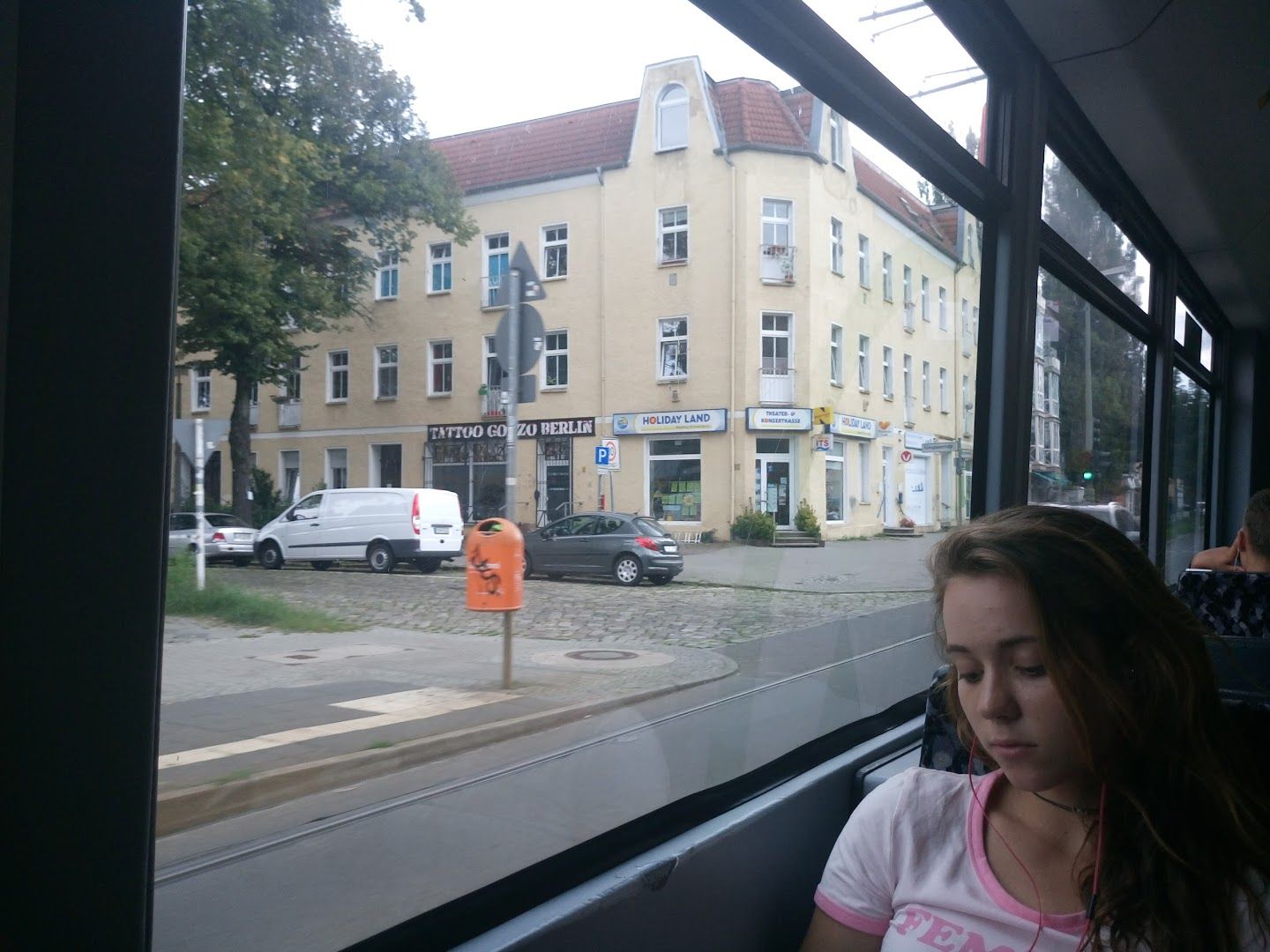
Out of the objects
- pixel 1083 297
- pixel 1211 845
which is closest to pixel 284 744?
pixel 1211 845

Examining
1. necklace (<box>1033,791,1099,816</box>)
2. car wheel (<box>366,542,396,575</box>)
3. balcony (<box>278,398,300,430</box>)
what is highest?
balcony (<box>278,398,300,430</box>)

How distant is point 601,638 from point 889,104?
5.18 feet

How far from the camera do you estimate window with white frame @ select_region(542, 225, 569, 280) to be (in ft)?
5.70

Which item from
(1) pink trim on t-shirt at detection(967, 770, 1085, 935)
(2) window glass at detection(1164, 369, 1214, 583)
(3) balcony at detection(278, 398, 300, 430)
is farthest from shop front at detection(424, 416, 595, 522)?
(2) window glass at detection(1164, 369, 1214, 583)

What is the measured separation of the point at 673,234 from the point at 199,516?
3.71ft

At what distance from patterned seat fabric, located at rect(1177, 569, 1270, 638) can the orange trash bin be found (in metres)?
2.62

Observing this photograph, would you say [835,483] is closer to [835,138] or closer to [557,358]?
[835,138]

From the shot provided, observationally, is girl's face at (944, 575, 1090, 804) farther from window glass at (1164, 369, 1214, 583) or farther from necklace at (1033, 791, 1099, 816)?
window glass at (1164, 369, 1214, 583)

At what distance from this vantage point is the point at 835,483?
2549 mm

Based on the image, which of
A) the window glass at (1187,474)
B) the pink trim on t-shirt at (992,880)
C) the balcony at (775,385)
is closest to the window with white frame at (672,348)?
the balcony at (775,385)

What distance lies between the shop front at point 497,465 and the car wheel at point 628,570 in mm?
167

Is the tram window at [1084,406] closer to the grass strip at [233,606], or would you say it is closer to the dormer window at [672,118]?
the dormer window at [672,118]

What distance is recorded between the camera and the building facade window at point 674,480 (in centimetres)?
189

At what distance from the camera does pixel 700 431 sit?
6.68ft
